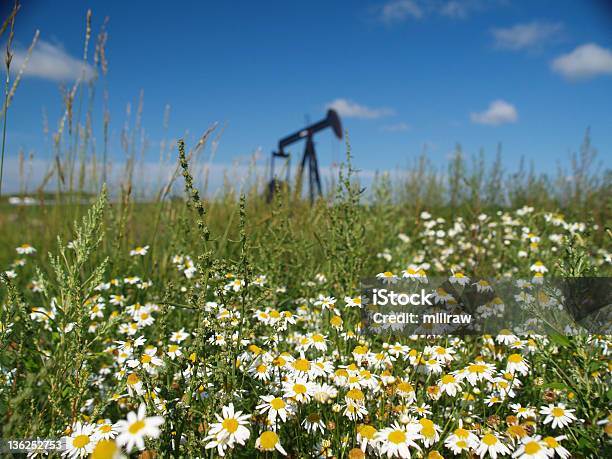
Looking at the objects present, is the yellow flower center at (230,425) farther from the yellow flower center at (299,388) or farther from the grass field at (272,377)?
the yellow flower center at (299,388)

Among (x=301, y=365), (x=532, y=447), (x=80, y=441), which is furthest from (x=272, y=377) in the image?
(x=532, y=447)

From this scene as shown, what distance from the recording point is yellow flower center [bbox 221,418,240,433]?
3.31 feet

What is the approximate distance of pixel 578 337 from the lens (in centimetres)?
138

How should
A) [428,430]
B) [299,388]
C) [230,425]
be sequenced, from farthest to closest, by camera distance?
[299,388], [428,430], [230,425]

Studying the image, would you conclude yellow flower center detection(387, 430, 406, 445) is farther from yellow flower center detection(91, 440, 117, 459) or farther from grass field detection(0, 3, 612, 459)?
yellow flower center detection(91, 440, 117, 459)

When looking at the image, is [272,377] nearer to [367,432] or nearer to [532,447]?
[367,432]

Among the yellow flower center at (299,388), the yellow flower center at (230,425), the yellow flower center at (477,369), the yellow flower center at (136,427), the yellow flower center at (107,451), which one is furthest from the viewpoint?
the yellow flower center at (477,369)

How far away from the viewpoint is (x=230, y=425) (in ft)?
3.35

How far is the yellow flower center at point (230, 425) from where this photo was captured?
1.01 metres

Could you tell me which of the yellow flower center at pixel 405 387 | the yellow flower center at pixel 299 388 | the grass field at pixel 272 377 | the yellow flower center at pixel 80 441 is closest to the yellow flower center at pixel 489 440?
the grass field at pixel 272 377

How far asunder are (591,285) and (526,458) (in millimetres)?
1058

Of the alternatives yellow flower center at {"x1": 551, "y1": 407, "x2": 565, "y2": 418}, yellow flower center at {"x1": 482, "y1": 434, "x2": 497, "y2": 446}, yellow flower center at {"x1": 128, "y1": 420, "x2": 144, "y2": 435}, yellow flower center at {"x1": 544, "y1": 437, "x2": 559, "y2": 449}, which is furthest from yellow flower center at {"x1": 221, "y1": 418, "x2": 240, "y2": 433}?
yellow flower center at {"x1": 551, "y1": 407, "x2": 565, "y2": 418}

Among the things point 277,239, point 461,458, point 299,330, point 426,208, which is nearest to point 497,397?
point 461,458

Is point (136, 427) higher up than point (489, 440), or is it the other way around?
point (136, 427)
